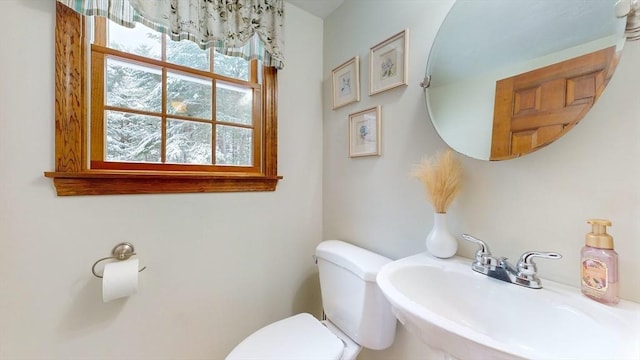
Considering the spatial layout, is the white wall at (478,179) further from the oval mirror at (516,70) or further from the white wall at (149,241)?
the white wall at (149,241)

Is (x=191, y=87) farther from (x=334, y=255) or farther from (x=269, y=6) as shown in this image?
(x=334, y=255)

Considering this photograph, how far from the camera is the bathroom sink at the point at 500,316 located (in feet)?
1.44

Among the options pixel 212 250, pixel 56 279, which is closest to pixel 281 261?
pixel 212 250

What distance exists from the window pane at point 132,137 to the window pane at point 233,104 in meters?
0.30

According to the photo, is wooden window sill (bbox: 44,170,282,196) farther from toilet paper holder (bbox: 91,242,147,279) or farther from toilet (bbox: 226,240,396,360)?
toilet (bbox: 226,240,396,360)

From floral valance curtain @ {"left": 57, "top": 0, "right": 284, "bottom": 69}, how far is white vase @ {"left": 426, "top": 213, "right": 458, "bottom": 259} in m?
1.11

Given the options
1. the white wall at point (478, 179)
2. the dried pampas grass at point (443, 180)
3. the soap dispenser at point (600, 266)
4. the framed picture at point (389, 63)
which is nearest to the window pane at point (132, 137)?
the white wall at point (478, 179)

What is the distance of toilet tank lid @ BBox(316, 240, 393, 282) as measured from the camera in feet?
3.17

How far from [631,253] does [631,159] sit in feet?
0.71

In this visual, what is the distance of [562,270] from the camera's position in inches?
25.0

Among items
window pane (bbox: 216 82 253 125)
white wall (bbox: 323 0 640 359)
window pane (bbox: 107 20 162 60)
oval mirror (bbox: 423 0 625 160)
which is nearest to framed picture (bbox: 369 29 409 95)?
white wall (bbox: 323 0 640 359)

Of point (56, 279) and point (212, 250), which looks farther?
point (212, 250)

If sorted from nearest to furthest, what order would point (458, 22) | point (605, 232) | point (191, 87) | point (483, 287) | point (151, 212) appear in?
point (605, 232) < point (483, 287) < point (458, 22) < point (151, 212) < point (191, 87)

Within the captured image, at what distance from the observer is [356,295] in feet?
3.31
